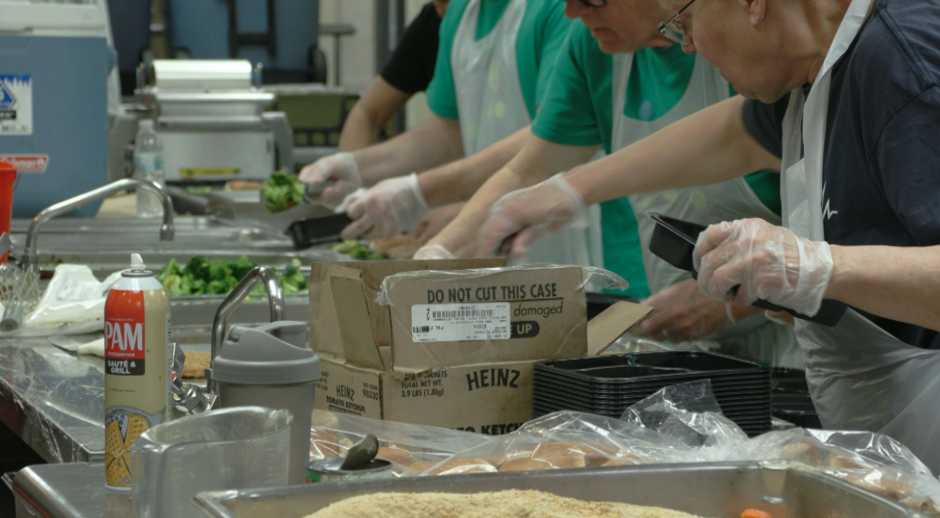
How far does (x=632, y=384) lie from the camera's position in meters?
1.26

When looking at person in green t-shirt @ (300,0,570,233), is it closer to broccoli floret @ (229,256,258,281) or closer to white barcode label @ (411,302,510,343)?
broccoli floret @ (229,256,258,281)

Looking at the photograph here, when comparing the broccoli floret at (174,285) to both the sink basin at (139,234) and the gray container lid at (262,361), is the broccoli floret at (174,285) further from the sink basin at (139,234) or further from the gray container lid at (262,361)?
the gray container lid at (262,361)

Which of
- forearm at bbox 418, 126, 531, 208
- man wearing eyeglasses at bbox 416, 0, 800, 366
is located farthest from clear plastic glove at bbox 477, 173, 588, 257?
forearm at bbox 418, 126, 531, 208

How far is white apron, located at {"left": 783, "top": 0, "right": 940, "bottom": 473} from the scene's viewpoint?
1349 mm

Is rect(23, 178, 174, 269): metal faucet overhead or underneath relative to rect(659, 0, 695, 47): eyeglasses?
underneath

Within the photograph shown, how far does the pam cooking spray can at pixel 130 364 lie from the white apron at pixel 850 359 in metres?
0.97

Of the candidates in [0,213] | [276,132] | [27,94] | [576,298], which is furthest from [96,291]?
[276,132]

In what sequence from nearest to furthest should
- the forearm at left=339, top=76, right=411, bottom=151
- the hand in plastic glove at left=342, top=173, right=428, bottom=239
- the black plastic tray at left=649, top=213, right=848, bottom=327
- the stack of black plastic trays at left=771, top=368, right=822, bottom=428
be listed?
1. the black plastic tray at left=649, top=213, right=848, bottom=327
2. the stack of black plastic trays at left=771, top=368, right=822, bottom=428
3. the hand in plastic glove at left=342, top=173, right=428, bottom=239
4. the forearm at left=339, top=76, right=411, bottom=151

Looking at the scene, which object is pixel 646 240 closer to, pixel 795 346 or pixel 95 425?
pixel 795 346

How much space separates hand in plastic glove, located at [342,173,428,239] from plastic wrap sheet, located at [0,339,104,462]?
3.69 ft

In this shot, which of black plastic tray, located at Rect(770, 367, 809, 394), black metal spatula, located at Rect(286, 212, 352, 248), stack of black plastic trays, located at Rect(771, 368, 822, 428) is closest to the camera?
stack of black plastic trays, located at Rect(771, 368, 822, 428)

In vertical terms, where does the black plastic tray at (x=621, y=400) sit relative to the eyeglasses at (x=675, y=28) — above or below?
below

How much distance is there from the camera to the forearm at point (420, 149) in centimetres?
379

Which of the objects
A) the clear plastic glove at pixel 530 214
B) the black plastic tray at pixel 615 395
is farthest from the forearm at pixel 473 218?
the black plastic tray at pixel 615 395
